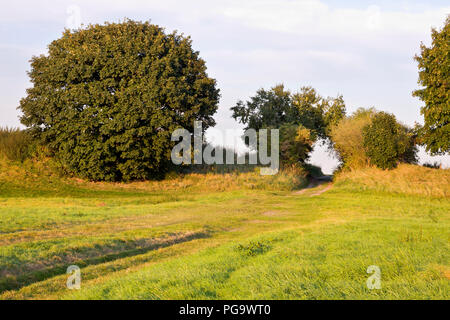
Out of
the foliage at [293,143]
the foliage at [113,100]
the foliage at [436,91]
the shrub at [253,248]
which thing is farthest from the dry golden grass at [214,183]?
the shrub at [253,248]

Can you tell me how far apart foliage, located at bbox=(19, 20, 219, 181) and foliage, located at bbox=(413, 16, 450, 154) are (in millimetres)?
17678

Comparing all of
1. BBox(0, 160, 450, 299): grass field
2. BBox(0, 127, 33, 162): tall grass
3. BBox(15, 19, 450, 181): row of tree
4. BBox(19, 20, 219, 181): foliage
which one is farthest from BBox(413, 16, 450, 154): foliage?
BBox(0, 127, 33, 162): tall grass

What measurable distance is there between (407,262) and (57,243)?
934cm

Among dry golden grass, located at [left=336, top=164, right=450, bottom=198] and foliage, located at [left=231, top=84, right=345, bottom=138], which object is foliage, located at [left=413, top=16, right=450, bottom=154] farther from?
foliage, located at [left=231, top=84, right=345, bottom=138]

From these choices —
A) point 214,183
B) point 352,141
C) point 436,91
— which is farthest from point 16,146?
point 436,91

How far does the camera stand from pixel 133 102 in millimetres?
33438

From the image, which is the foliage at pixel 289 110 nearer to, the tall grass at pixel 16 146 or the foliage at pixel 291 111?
the foliage at pixel 291 111

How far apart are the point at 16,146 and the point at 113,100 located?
1020 cm

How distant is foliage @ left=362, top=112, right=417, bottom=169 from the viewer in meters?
35.8

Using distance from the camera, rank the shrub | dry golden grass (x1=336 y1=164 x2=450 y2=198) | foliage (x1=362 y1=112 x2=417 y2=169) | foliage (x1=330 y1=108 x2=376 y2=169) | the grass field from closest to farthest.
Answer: the grass field < the shrub < dry golden grass (x1=336 y1=164 x2=450 y2=198) < foliage (x1=362 y1=112 x2=417 y2=169) < foliage (x1=330 y1=108 x2=376 y2=169)

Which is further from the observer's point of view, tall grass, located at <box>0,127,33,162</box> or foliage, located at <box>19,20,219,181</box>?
tall grass, located at <box>0,127,33,162</box>

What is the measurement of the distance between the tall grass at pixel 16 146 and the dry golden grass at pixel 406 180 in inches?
1062
